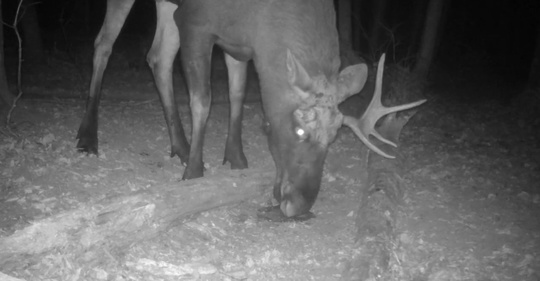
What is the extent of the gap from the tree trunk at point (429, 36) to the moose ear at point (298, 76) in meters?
6.80

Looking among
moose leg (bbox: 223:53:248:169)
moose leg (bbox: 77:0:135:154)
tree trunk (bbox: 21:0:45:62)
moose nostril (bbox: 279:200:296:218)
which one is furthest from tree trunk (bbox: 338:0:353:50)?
tree trunk (bbox: 21:0:45:62)

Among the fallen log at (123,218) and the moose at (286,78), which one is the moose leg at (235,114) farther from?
the fallen log at (123,218)

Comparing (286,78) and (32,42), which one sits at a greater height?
(286,78)

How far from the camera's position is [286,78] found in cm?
522

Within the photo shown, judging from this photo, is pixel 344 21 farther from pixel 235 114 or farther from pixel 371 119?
pixel 371 119

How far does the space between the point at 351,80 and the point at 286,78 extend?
66cm

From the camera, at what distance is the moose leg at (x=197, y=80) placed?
5.97m

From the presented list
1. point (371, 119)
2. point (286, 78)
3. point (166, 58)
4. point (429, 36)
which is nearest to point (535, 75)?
point (429, 36)

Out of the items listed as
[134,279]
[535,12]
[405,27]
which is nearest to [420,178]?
[134,279]

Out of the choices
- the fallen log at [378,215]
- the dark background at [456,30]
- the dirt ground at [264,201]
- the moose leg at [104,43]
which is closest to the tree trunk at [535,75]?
the dirt ground at [264,201]

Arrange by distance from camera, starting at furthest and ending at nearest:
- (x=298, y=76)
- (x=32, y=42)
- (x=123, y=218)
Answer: (x=32, y=42) → (x=298, y=76) → (x=123, y=218)

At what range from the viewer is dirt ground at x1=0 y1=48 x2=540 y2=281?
177 inches

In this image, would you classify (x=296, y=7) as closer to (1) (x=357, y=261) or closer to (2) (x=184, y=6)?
(2) (x=184, y=6)

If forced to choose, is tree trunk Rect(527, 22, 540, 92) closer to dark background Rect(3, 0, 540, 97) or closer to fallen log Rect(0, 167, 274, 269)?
dark background Rect(3, 0, 540, 97)
